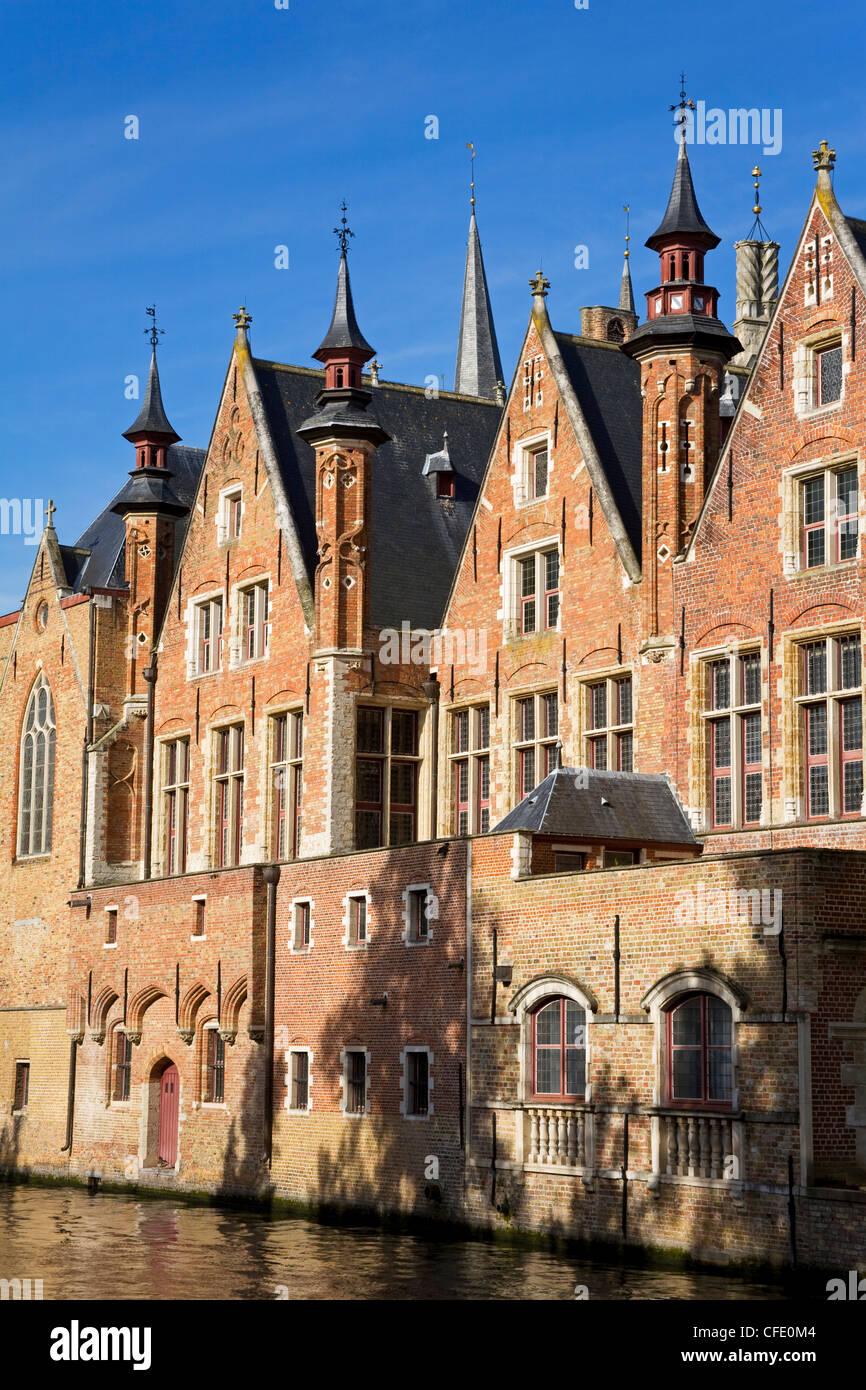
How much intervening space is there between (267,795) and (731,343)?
12.3m

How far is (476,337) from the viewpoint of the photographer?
57.7 m

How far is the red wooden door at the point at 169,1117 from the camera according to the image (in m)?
35.0

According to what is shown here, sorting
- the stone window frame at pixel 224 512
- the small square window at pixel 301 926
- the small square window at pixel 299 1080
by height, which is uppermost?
the stone window frame at pixel 224 512

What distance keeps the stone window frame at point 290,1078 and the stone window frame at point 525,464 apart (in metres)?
9.45

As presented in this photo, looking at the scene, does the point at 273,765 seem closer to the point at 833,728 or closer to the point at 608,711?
the point at 608,711

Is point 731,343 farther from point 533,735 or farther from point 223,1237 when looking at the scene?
point 223,1237

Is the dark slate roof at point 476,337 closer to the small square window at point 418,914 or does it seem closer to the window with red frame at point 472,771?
the window with red frame at point 472,771

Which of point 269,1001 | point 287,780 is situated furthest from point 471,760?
point 269,1001

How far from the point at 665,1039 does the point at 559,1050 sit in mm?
2241

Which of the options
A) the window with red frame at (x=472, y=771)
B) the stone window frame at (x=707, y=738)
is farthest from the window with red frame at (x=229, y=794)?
the stone window frame at (x=707, y=738)

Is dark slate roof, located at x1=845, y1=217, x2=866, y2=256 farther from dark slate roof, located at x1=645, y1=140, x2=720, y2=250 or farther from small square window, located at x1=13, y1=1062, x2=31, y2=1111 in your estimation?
small square window, located at x1=13, y1=1062, x2=31, y2=1111

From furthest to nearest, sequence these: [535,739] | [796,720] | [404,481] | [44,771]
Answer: [44,771], [404,481], [535,739], [796,720]

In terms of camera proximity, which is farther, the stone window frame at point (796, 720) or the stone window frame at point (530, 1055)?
the stone window frame at point (796, 720)
